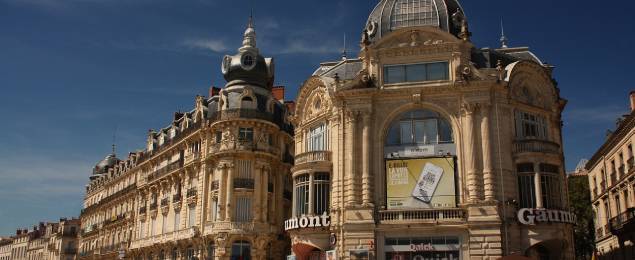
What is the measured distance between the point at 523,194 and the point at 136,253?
3811 cm

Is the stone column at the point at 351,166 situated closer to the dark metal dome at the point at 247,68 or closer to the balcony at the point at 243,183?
the balcony at the point at 243,183

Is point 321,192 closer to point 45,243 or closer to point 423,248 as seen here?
point 423,248

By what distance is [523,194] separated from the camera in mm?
35375

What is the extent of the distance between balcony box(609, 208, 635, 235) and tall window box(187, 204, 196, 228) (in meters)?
30.9

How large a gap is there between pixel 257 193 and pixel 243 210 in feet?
5.38

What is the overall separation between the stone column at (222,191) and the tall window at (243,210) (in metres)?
0.96

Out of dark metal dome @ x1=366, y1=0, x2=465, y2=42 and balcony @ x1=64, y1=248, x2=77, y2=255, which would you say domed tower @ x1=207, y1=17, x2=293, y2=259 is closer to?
dark metal dome @ x1=366, y1=0, x2=465, y2=42

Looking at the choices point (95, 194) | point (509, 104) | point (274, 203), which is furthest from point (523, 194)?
point (95, 194)

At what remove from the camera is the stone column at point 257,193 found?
46.5 meters

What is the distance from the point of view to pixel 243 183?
47250mm

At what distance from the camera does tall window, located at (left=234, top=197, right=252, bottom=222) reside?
4653 cm

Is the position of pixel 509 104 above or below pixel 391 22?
below

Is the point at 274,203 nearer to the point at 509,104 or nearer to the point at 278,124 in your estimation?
the point at 278,124

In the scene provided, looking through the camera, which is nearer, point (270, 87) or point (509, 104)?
point (509, 104)
